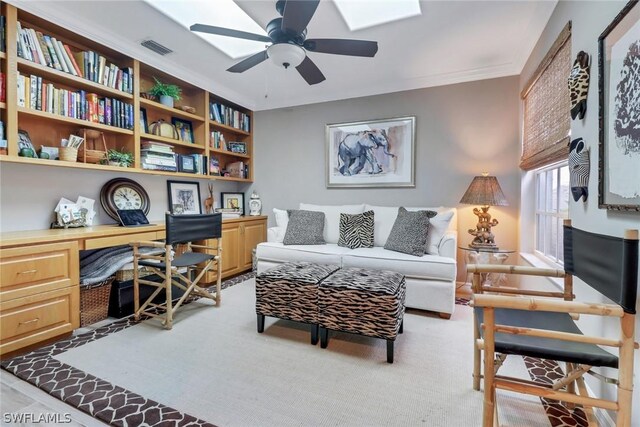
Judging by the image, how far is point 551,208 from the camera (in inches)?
98.3

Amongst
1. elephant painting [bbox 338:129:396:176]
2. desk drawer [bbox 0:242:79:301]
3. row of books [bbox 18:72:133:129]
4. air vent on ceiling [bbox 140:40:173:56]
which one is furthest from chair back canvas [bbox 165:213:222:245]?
elephant painting [bbox 338:129:396:176]

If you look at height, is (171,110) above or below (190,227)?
above

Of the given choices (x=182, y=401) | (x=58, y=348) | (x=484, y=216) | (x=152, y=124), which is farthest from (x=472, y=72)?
(x=58, y=348)

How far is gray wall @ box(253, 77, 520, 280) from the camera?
3.23 metres

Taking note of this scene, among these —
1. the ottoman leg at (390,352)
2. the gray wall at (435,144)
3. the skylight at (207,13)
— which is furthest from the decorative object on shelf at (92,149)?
the ottoman leg at (390,352)

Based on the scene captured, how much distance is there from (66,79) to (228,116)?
1921 mm

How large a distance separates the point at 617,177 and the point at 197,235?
2765 mm

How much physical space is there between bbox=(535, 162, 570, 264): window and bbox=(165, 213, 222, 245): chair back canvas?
9.39ft

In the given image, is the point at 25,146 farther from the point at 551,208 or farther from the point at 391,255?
the point at 551,208

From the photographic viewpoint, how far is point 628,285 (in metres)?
0.99

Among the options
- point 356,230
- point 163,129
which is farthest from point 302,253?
point 163,129

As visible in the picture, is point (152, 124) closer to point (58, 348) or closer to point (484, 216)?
point (58, 348)

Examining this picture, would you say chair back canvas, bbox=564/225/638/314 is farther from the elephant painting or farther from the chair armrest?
the elephant painting

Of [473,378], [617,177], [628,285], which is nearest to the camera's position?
[628,285]
